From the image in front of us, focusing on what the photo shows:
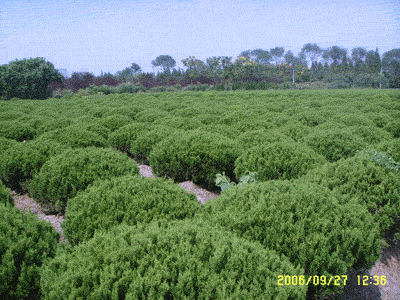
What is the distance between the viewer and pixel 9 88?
45.4 meters

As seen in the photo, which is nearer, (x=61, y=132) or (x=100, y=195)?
(x=100, y=195)

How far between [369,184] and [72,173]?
500cm

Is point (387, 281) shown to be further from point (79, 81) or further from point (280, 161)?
point (79, 81)

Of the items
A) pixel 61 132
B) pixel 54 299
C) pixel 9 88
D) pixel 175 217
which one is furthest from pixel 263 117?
pixel 9 88

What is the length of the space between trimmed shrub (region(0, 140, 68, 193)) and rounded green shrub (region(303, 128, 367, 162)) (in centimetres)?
642

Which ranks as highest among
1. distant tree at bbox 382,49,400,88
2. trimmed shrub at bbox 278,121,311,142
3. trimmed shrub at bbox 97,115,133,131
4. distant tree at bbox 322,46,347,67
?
distant tree at bbox 322,46,347,67

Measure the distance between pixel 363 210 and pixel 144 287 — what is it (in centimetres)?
283

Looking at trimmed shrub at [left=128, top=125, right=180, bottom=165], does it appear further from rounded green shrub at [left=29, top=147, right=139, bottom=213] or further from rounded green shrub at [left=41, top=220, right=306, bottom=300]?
rounded green shrub at [left=41, top=220, right=306, bottom=300]

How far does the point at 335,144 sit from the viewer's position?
6.54 metres

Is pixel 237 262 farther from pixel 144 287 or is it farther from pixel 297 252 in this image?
pixel 297 252

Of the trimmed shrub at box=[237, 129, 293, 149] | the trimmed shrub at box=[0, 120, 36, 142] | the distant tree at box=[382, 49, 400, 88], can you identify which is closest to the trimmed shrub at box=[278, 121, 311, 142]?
the trimmed shrub at box=[237, 129, 293, 149]

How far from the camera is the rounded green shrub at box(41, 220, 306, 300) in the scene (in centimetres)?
199

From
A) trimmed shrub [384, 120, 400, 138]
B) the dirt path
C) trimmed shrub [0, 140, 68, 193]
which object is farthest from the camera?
trimmed shrub [384, 120, 400, 138]

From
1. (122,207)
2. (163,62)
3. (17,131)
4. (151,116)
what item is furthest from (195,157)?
(163,62)
